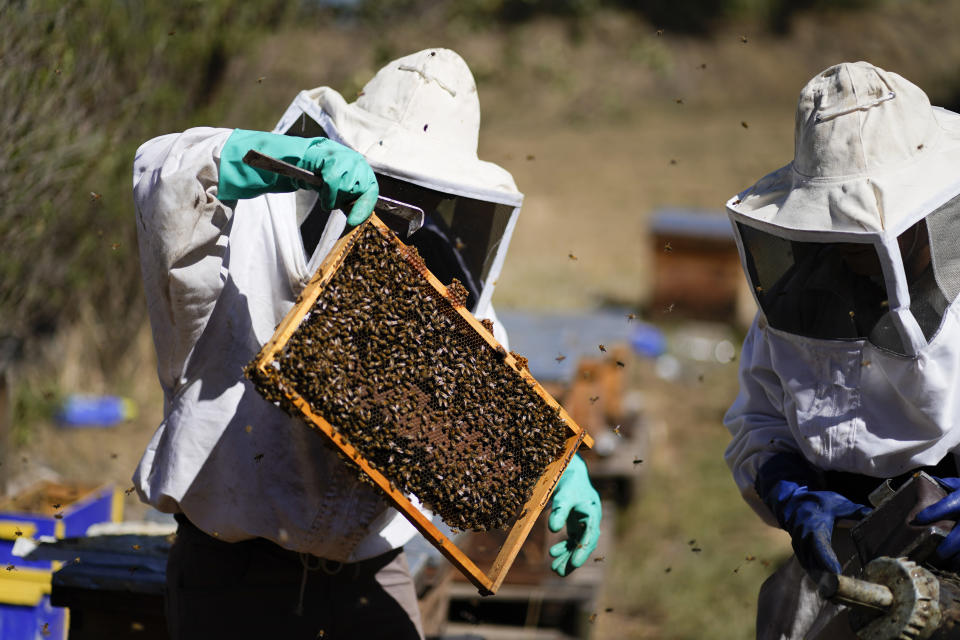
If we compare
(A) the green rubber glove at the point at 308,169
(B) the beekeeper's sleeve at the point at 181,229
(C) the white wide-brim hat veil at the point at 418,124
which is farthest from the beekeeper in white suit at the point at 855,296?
(B) the beekeeper's sleeve at the point at 181,229

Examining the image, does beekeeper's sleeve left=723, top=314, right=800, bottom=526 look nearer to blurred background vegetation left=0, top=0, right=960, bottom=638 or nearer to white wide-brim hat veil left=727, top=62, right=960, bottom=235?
blurred background vegetation left=0, top=0, right=960, bottom=638

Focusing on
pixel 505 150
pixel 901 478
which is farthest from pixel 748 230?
pixel 505 150

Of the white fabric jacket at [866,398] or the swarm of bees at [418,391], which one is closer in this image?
the swarm of bees at [418,391]

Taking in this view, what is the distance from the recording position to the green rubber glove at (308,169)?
235cm

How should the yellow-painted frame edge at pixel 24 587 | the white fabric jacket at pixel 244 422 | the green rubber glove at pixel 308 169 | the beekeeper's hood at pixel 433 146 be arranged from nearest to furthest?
the green rubber glove at pixel 308 169 < the white fabric jacket at pixel 244 422 < the beekeeper's hood at pixel 433 146 < the yellow-painted frame edge at pixel 24 587

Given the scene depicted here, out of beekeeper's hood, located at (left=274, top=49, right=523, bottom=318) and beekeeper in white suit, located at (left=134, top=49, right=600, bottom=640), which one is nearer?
beekeeper in white suit, located at (left=134, top=49, right=600, bottom=640)

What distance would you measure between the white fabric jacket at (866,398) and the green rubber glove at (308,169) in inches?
53.7

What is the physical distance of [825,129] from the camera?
255cm

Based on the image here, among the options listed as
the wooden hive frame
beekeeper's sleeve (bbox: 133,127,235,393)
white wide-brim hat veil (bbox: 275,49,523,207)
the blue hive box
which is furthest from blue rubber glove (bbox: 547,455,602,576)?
the blue hive box

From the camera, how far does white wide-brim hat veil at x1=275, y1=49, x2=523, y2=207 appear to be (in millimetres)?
2664

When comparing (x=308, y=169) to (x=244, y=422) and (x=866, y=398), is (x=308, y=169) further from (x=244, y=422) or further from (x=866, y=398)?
(x=866, y=398)

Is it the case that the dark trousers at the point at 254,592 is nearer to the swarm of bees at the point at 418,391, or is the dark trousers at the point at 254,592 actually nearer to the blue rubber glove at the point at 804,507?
the swarm of bees at the point at 418,391

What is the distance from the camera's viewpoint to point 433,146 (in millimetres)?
2750

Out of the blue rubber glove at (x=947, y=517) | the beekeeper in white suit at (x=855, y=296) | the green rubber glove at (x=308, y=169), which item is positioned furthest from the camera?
the beekeeper in white suit at (x=855, y=296)
